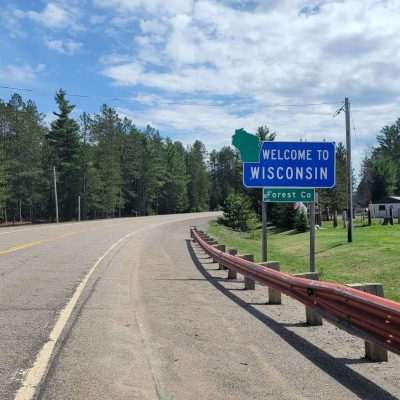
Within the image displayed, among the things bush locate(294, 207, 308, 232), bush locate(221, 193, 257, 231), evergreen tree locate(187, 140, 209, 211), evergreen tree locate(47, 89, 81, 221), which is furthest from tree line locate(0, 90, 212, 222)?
bush locate(294, 207, 308, 232)

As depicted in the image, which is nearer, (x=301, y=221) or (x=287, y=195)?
(x=287, y=195)

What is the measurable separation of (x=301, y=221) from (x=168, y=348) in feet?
128

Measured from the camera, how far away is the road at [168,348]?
4.87 meters

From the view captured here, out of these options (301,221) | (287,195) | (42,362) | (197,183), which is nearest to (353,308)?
(42,362)

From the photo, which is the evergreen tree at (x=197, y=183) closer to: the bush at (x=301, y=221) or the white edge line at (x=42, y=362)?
the bush at (x=301, y=221)

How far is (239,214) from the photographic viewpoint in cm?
5050

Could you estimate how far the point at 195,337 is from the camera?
6.86m

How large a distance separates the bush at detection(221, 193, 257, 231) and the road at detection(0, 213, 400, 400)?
38668 mm

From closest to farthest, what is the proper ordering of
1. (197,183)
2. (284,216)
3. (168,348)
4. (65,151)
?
(168,348) < (284,216) < (65,151) < (197,183)

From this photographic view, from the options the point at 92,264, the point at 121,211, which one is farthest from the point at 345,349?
the point at 121,211

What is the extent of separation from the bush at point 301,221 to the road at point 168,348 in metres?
33.2

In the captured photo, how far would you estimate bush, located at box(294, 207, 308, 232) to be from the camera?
4400cm

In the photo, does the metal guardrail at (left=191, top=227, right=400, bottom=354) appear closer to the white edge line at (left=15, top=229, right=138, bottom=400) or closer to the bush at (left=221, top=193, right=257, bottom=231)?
the white edge line at (left=15, top=229, right=138, bottom=400)

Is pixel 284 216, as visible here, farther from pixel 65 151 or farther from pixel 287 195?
pixel 65 151
